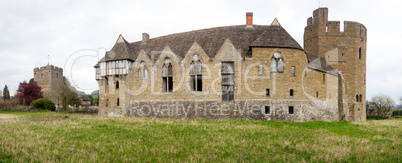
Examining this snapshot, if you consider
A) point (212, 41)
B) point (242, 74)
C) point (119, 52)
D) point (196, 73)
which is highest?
point (212, 41)

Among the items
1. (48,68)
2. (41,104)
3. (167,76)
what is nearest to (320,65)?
(167,76)

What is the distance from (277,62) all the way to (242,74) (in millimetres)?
3772

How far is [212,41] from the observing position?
29547 millimetres

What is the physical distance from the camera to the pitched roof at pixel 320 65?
27938 mm

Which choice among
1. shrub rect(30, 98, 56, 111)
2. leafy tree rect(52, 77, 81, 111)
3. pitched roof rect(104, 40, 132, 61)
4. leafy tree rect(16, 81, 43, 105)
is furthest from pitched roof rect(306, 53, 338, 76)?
leafy tree rect(16, 81, 43, 105)

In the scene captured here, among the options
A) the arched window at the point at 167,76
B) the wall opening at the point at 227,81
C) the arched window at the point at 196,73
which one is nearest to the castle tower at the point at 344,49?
the wall opening at the point at 227,81

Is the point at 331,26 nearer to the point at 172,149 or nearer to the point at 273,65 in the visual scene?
the point at 273,65

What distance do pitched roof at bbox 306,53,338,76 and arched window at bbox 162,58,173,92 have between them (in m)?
15.6

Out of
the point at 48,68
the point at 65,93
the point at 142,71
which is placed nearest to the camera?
the point at 142,71

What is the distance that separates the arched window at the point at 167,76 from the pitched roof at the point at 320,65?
1565 centimetres

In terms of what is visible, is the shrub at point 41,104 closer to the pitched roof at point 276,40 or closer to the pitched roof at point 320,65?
the pitched roof at point 276,40

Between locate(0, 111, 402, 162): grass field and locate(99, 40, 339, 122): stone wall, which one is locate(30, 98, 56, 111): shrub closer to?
locate(99, 40, 339, 122): stone wall

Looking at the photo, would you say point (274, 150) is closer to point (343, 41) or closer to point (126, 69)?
point (126, 69)

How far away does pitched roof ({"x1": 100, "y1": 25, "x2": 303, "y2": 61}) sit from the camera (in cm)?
2595
